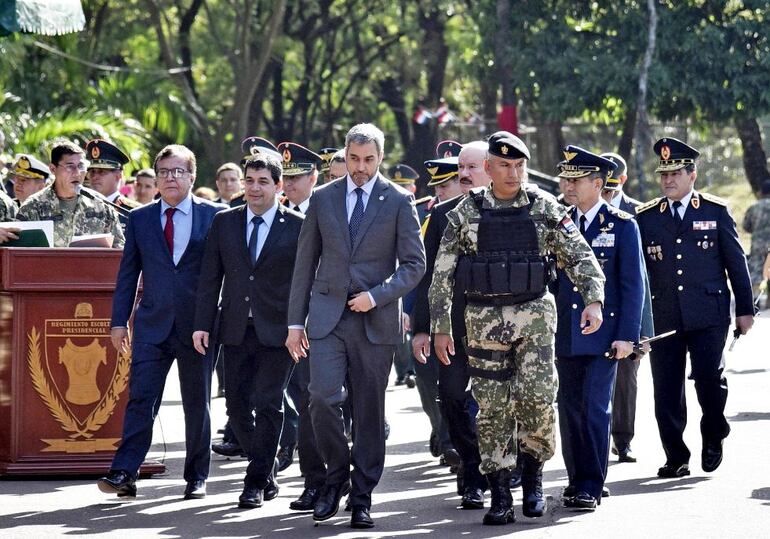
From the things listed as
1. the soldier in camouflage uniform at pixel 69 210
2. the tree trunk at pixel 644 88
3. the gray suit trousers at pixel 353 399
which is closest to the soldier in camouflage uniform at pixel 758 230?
the tree trunk at pixel 644 88

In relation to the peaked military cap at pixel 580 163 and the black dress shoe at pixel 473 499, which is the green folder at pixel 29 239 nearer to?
the black dress shoe at pixel 473 499

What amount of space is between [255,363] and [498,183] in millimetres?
1900

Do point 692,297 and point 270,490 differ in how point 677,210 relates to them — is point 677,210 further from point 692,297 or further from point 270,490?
point 270,490

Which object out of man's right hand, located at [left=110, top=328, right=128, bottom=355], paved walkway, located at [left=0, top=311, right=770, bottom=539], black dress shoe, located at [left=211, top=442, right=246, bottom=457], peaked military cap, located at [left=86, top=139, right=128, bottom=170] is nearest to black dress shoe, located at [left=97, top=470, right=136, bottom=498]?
paved walkway, located at [left=0, top=311, right=770, bottom=539]

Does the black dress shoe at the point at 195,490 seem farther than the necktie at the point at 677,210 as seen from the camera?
No

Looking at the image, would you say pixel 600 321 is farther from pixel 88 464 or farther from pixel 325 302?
pixel 88 464

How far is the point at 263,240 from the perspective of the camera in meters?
9.41

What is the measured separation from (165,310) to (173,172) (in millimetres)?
822

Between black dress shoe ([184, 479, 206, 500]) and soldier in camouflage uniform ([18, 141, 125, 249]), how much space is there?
210 centimetres

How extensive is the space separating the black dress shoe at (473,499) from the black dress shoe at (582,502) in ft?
1.58

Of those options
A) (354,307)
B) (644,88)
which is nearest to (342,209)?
(354,307)

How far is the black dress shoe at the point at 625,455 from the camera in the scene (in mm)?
10992

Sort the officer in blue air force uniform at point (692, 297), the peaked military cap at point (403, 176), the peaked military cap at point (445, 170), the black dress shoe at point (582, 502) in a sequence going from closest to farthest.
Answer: the black dress shoe at point (582, 502)
the officer in blue air force uniform at point (692, 297)
the peaked military cap at point (445, 170)
the peaked military cap at point (403, 176)

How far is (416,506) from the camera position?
9.23 m
